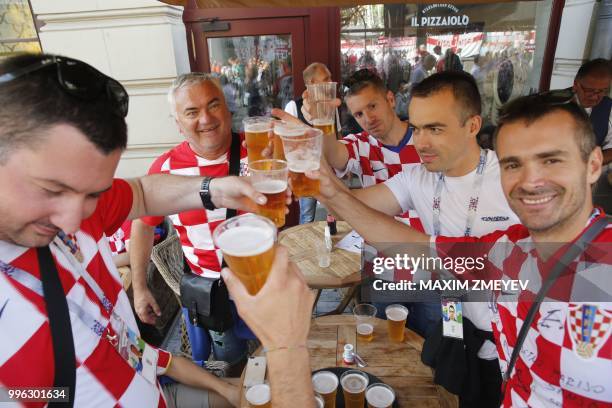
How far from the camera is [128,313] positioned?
1566mm

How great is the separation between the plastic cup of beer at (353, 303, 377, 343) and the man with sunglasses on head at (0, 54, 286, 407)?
1.09 metres

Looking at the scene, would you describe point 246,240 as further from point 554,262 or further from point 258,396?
point 554,262

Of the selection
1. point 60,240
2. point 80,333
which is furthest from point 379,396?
point 60,240

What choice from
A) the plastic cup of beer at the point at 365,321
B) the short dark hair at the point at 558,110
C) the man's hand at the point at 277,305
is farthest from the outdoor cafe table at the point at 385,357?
the short dark hair at the point at 558,110

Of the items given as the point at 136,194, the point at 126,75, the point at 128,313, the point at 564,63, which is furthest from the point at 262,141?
the point at 564,63

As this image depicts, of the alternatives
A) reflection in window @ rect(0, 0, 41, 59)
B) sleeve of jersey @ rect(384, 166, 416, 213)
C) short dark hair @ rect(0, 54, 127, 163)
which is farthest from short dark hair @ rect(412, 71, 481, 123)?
reflection in window @ rect(0, 0, 41, 59)

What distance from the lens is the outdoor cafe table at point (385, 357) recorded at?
1703mm

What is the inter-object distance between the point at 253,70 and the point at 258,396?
4022 millimetres

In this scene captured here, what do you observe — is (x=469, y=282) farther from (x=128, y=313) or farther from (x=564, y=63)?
(x=564, y=63)

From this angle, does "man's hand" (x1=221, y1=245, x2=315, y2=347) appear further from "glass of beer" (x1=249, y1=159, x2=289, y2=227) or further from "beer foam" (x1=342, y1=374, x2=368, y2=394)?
"beer foam" (x1=342, y1=374, x2=368, y2=394)

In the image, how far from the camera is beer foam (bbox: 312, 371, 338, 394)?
63.6 inches

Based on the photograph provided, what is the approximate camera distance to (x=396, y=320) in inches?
79.6

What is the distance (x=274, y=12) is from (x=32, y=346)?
4.23 metres

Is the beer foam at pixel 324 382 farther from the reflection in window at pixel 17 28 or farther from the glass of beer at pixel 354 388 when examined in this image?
the reflection in window at pixel 17 28
